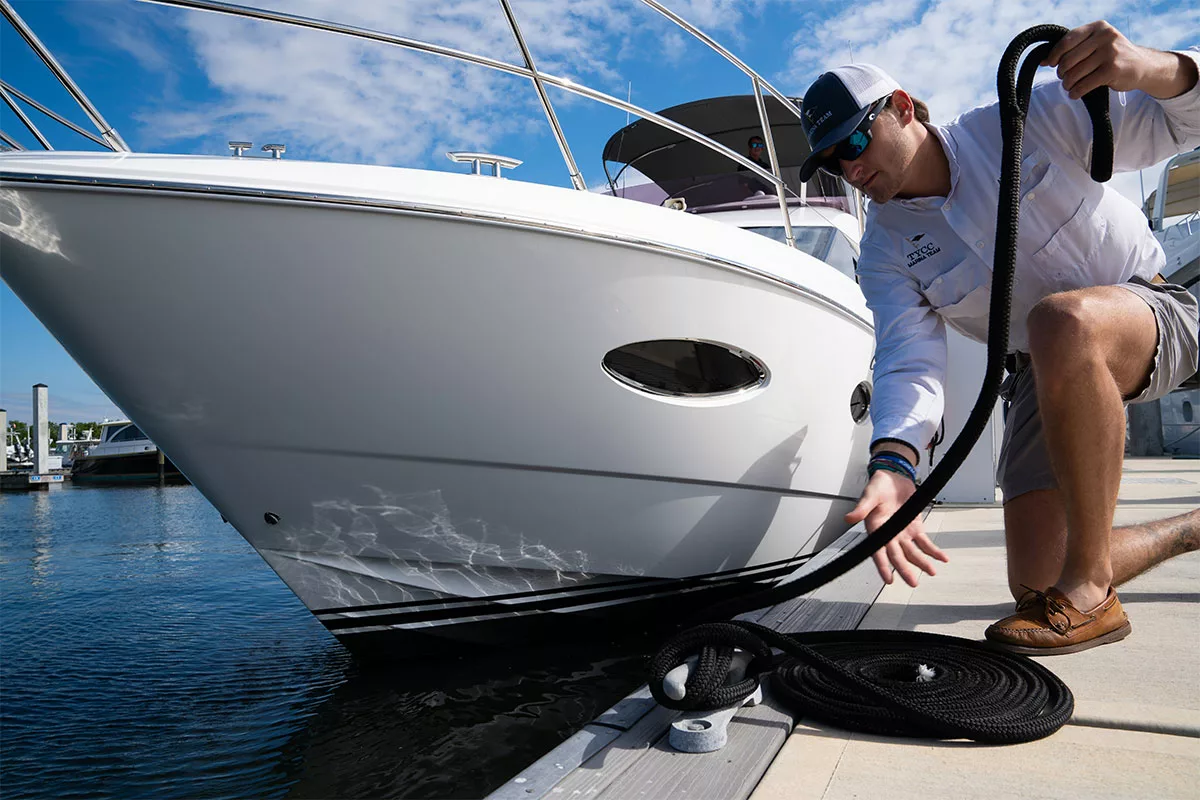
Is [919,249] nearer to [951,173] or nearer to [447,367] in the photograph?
[951,173]

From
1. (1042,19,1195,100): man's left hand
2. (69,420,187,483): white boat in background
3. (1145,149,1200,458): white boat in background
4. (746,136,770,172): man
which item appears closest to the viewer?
(1042,19,1195,100): man's left hand

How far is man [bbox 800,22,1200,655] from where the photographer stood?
1.62 m

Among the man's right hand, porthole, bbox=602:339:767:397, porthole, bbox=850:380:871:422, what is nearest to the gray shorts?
the man's right hand

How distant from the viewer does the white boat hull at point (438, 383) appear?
6.82ft

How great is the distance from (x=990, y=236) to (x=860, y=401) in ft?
4.86

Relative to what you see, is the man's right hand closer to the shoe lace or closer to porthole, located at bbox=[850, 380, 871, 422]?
the shoe lace

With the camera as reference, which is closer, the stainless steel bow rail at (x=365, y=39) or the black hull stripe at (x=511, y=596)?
the stainless steel bow rail at (x=365, y=39)

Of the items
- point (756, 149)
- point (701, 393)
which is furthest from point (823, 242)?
point (701, 393)

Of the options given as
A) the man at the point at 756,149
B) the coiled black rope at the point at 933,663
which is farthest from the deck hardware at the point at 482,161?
the man at the point at 756,149

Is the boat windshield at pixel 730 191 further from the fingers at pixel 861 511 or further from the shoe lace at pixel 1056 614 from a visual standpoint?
the fingers at pixel 861 511

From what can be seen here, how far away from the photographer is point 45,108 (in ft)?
8.61

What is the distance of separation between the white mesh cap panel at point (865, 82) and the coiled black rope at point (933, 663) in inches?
11.3

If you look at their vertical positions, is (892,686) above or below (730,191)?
below

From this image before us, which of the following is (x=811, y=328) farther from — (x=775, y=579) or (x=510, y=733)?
(x=510, y=733)
